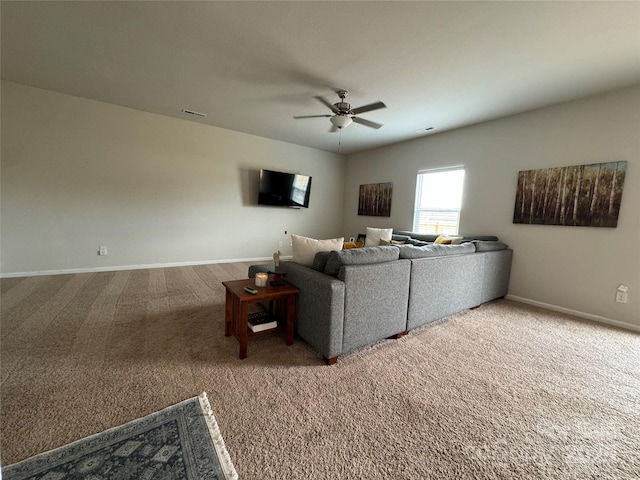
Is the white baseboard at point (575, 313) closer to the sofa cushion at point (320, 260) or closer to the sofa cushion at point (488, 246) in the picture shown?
the sofa cushion at point (488, 246)

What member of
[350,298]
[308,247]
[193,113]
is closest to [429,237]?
[308,247]

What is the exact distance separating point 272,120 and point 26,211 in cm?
383

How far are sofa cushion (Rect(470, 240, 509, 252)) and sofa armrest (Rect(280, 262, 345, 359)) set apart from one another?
7.53ft

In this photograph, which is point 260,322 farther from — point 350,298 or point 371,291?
point 371,291

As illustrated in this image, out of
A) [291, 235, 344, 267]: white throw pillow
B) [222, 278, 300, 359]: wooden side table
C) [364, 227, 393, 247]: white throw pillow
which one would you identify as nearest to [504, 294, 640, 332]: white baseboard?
[364, 227, 393, 247]: white throw pillow

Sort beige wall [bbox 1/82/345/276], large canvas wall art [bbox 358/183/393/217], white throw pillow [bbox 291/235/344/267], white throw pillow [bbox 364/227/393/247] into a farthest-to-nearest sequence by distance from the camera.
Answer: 1. large canvas wall art [bbox 358/183/393/217]
2. white throw pillow [bbox 364/227/393/247]
3. beige wall [bbox 1/82/345/276]
4. white throw pillow [bbox 291/235/344/267]

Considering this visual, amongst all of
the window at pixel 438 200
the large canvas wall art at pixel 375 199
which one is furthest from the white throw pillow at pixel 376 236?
the large canvas wall art at pixel 375 199

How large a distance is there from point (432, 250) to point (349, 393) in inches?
64.2

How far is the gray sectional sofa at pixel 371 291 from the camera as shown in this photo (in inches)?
72.0

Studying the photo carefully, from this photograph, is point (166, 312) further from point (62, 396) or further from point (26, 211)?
point (26, 211)

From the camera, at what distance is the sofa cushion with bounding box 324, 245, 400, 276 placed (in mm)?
1905

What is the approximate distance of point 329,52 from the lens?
2.32 m

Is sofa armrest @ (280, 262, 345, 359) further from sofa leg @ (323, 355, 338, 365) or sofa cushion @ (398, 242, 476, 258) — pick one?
sofa cushion @ (398, 242, 476, 258)

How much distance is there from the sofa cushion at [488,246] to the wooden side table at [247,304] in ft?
8.20
